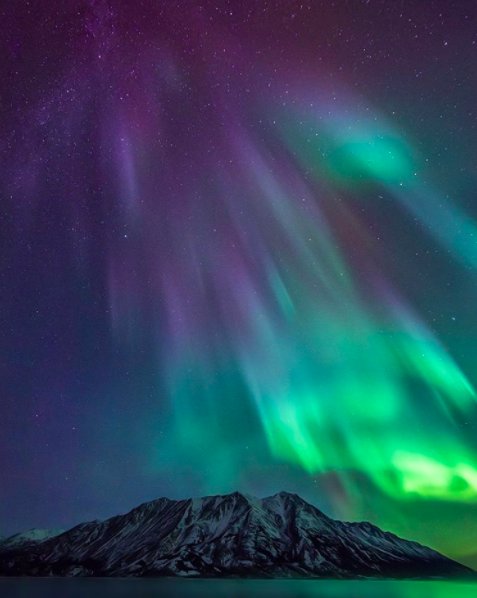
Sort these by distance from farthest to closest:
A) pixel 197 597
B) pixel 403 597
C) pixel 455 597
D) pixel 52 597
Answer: pixel 455 597 → pixel 403 597 → pixel 197 597 → pixel 52 597

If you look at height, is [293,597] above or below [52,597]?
below

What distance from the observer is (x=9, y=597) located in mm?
121938

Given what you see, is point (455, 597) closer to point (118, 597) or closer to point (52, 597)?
point (118, 597)

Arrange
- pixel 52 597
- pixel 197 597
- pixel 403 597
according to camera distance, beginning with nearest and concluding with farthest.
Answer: pixel 52 597, pixel 197 597, pixel 403 597

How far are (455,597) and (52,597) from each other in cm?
10638

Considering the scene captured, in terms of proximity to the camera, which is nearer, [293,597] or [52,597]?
[52,597]

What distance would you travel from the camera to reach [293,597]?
5281 inches

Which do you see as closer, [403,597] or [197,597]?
[197,597]

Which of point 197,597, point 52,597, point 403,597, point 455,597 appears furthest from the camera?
point 455,597

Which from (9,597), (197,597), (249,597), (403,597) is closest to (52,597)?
(9,597)

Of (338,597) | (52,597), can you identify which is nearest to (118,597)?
(52,597)

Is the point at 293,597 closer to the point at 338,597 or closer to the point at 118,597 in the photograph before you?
the point at 338,597

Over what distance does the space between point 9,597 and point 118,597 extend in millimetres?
23742

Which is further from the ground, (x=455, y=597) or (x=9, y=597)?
(x=9, y=597)
